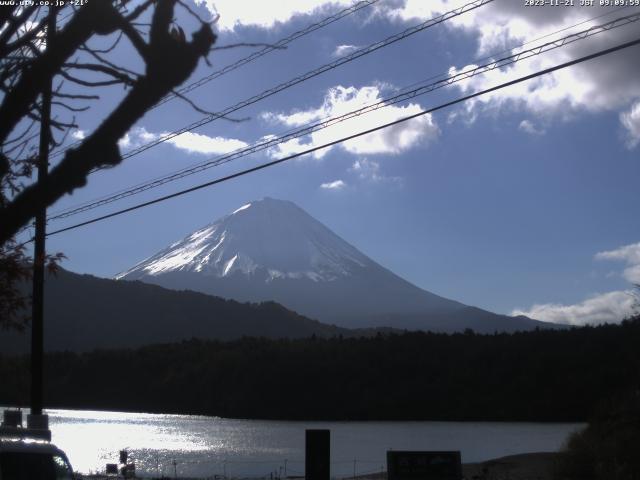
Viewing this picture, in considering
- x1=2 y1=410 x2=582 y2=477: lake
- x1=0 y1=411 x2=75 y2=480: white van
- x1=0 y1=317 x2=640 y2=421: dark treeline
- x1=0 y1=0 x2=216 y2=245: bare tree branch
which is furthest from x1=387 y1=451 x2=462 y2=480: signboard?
x1=0 y1=317 x2=640 y2=421: dark treeline

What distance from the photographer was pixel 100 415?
96.6m

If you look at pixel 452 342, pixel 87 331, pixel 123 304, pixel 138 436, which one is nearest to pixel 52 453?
pixel 138 436

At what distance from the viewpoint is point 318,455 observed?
34.9 ft

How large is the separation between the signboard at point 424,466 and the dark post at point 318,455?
1.13 meters

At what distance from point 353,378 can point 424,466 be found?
8571 centimetres

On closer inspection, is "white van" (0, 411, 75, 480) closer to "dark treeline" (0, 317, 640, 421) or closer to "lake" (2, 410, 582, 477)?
"lake" (2, 410, 582, 477)

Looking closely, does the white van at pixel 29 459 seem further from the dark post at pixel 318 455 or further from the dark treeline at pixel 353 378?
the dark treeline at pixel 353 378

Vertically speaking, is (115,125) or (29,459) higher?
(115,125)

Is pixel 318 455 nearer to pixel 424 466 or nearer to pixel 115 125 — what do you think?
pixel 424 466

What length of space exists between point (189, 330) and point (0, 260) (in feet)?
439

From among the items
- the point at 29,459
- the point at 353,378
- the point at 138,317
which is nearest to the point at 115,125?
the point at 29,459

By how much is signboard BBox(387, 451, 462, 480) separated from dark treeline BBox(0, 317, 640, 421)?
72822mm

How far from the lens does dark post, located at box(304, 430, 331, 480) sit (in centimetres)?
1055

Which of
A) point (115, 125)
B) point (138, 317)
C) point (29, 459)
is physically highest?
point (138, 317)
